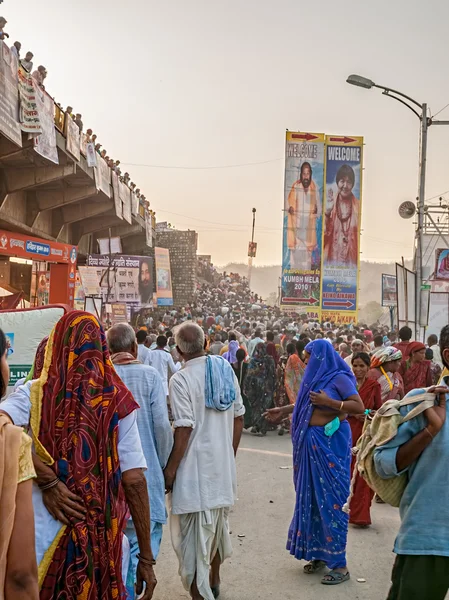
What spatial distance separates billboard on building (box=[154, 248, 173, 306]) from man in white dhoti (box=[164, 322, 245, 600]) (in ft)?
64.0

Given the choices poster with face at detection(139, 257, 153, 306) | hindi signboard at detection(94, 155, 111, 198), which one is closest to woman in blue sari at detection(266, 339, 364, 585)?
hindi signboard at detection(94, 155, 111, 198)

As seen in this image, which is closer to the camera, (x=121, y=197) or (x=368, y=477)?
(x=368, y=477)

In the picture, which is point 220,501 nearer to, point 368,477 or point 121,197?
point 368,477

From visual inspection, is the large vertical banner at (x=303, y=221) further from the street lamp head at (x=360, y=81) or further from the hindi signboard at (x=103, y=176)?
the street lamp head at (x=360, y=81)

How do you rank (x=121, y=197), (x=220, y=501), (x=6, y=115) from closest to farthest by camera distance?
(x=220, y=501) < (x=6, y=115) < (x=121, y=197)

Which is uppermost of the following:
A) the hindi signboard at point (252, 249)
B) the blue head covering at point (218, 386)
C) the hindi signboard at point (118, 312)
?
the hindi signboard at point (252, 249)

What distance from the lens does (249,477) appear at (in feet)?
25.3

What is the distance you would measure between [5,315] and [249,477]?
446 cm

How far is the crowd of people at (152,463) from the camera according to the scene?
217 centimetres

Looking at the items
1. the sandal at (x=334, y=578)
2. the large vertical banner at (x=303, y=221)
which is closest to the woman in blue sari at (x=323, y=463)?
the sandal at (x=334, y=578)

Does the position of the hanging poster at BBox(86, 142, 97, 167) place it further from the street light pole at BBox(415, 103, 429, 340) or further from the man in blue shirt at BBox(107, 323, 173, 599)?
the man in blue shirt at BBox(107, 323, 173, 599)

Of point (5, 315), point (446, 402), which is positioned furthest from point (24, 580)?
point (5, 315)

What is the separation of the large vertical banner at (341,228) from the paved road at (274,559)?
23015 mm

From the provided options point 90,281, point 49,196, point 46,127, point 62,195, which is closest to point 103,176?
point 62,195
